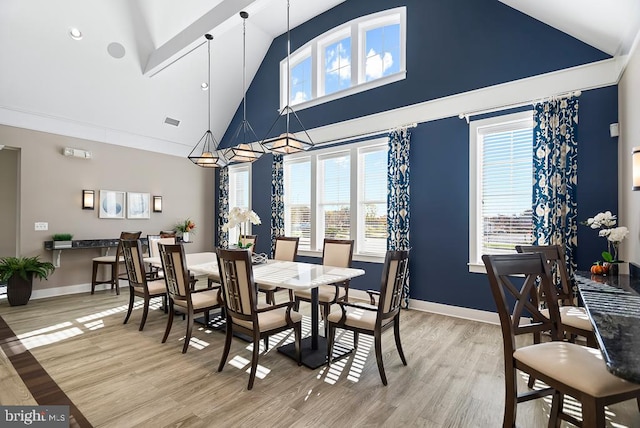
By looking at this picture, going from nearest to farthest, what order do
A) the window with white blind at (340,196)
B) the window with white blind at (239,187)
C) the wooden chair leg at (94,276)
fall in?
the window with white blind at (340,196)
the wooden chair leg at (94,276)
the window with white blind at (239,187)

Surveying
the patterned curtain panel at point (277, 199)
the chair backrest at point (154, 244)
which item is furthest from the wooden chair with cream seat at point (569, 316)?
the chair backrest at point (154, 244)

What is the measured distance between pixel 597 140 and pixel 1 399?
5.85 m

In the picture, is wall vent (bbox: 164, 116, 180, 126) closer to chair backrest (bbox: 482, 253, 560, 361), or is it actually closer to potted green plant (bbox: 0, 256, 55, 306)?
potted green plant (bbox: 0, 256, 55, 306)

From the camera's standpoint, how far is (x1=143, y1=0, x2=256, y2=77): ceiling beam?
428cm

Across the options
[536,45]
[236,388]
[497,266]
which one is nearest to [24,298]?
[236,388]

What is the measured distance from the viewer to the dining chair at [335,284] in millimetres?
3615

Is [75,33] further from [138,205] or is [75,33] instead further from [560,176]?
[560,176]

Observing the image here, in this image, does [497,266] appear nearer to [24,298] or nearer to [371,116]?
[371,116]

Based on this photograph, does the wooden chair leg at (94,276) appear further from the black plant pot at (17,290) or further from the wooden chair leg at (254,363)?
the wooden chair leg at (254,363)

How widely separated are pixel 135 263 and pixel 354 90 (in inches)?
166

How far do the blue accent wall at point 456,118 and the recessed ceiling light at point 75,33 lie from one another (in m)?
4.37

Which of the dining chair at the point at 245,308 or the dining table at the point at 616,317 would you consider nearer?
the dining table at the point at 616,317

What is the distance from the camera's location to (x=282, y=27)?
6.48 metres

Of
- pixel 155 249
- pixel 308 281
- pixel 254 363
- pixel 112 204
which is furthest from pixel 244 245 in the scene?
pixel 112 204
